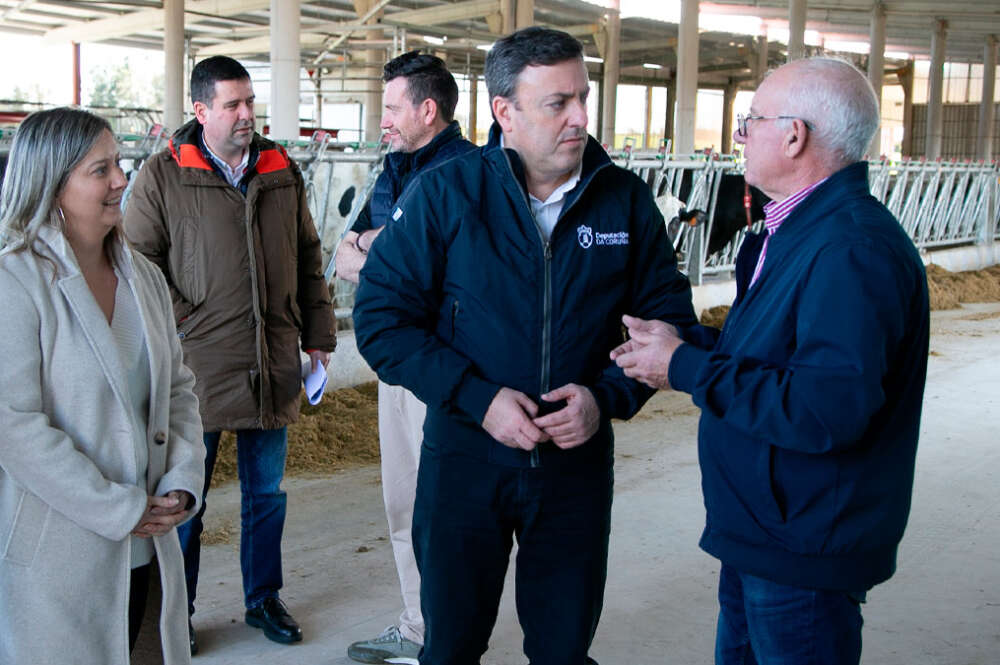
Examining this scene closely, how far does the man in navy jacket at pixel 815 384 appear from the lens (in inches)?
79.7

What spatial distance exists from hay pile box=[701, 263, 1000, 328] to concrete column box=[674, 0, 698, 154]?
907 centimetres

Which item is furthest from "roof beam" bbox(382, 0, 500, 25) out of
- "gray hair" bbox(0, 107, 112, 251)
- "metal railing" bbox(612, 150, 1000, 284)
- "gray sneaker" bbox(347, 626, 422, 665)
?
"gray hair" bbox(0, 107, 112, 251)

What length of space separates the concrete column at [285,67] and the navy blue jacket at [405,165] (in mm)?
12547

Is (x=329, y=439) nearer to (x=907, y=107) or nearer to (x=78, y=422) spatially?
(x=78, y=422)

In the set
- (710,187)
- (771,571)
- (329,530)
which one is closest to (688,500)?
(329,530)

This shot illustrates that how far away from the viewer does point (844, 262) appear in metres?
2.03

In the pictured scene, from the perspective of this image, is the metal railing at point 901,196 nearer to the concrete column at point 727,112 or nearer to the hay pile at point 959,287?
the hay pile at point 959,287

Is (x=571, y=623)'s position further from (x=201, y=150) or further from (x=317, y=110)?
(x=317, y=110)

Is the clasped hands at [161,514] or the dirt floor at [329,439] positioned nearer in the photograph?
the clasped hands at [161,514]

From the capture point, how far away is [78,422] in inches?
90.0

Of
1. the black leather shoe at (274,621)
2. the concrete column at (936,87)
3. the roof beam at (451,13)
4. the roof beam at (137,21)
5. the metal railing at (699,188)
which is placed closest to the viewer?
the black leather shoe at (274,621)

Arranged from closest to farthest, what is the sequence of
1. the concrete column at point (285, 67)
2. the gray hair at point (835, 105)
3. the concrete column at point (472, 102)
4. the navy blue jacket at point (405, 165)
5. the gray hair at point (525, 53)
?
the gray hair at point (835, 105), the gray hair at point (525, 53), the navy blue jacket at point (405, 165), the concrete column at point (285, 67), the concrete column at point (472, 102)

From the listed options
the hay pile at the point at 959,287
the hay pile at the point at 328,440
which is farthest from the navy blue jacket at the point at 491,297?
the hay pile at the point at 959,287

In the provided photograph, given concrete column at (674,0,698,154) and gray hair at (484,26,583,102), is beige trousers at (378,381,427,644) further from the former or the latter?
concrete column at (674,0,698,154)
